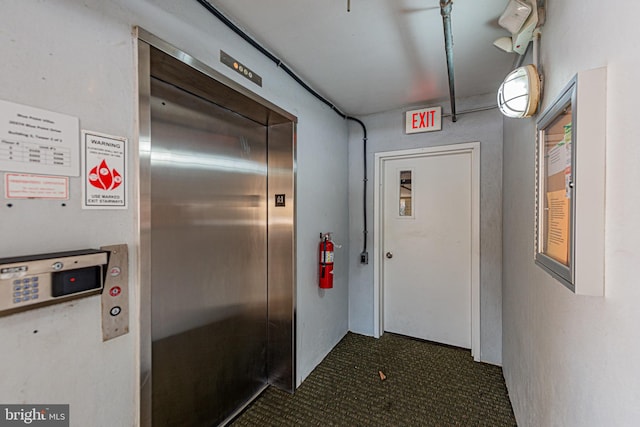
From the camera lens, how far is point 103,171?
0.96 metres

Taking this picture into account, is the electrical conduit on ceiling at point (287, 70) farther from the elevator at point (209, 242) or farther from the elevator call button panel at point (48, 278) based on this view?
the elevator call button panel at point (48, 278)

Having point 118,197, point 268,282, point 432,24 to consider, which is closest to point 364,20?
point 432,24

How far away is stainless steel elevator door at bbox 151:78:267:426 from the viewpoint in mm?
1420

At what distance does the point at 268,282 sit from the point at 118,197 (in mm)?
1349

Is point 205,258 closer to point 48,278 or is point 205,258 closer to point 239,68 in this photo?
point 48,278

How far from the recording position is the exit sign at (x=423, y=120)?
2658 mm

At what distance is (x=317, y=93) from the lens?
242 cm

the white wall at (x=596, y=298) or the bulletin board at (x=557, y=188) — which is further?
the bulletin board at (x=557, y=188)

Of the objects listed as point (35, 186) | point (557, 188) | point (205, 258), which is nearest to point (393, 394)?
point (205, 258)

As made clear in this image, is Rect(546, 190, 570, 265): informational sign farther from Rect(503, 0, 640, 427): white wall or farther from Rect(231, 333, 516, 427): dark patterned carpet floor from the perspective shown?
Rect(231, 333, 516, 427): dark patterned carpet floor

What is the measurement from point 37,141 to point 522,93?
1.91m

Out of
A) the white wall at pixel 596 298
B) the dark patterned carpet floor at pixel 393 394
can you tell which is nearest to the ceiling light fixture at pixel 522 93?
the white wall at pixel 596 298
